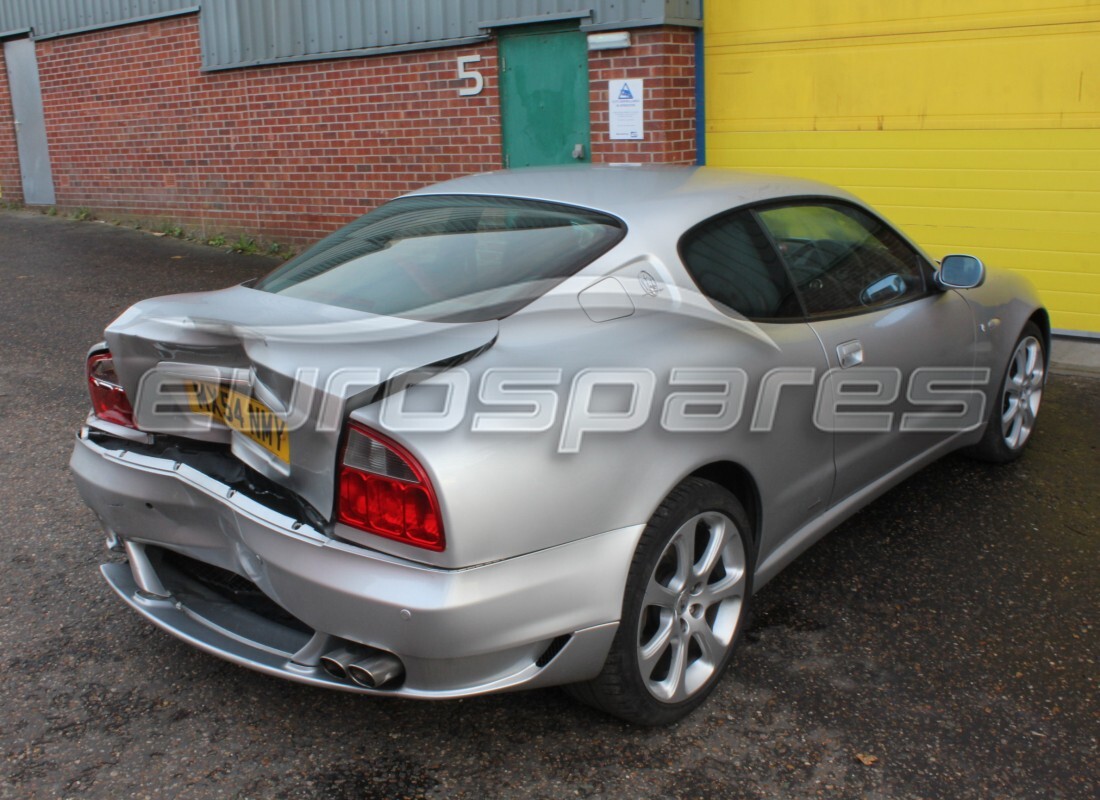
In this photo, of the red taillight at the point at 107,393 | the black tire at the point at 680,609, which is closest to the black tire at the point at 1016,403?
the black tire at the point at 680,609

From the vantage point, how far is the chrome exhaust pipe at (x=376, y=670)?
8.62ft

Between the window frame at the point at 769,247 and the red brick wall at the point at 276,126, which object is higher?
the red brick wall at the point at 276,126

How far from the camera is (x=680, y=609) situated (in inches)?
119

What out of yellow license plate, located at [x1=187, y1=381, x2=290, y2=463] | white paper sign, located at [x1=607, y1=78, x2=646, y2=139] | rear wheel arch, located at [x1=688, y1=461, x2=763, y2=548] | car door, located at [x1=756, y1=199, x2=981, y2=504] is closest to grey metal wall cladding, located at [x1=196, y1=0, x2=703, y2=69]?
white paper sign, located at [x1=607, y1=78, x2=646, y2=139]

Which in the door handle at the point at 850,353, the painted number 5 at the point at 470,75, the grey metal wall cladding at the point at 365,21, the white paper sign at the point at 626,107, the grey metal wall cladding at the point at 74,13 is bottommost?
the door handle at the point at 850,353

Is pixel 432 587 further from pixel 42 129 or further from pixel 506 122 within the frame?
pixel 42 129

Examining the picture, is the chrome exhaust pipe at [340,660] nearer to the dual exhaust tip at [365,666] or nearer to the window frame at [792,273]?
the dual exhaust tip at [365,666]

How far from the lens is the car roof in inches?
136

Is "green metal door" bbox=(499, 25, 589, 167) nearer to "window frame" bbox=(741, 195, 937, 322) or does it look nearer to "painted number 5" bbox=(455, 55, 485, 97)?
"painted number 5" bbox=(455, 55, 485, 97)

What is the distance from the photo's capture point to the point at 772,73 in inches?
319

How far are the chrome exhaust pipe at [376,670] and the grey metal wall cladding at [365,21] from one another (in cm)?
645

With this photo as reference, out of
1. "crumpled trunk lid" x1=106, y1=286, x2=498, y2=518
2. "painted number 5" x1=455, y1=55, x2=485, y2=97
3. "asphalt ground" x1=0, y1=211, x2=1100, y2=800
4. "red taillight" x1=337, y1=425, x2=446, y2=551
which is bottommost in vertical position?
"asphalt ground" x1=0, y1=211, x2=1100, y2=800

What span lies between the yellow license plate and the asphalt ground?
878 mm

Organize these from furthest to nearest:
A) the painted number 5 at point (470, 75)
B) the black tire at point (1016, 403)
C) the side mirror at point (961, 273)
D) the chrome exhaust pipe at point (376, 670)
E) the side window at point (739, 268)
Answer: the painted number 5 at point (470, 75)
the black tire at point (1016, 403)
the side mirror at point (961, 273)
the side window at point (739, 268)
the chrome exhaust pipe at point (376, 670)
